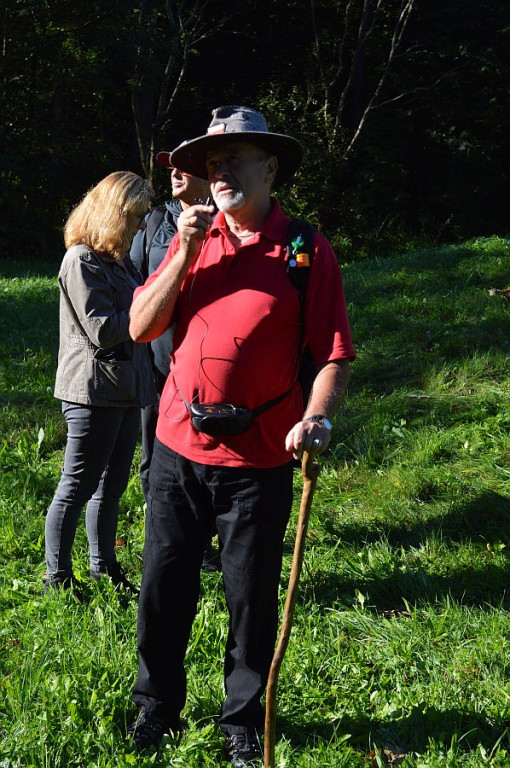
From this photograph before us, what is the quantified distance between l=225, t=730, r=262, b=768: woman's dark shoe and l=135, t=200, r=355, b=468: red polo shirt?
3.19ft

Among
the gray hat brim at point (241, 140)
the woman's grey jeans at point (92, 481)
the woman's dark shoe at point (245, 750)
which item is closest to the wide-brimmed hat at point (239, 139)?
the gray hat brim at point (241, 140)

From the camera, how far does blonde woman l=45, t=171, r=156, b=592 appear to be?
3814 millimetres

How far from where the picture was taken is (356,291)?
33.1 ft

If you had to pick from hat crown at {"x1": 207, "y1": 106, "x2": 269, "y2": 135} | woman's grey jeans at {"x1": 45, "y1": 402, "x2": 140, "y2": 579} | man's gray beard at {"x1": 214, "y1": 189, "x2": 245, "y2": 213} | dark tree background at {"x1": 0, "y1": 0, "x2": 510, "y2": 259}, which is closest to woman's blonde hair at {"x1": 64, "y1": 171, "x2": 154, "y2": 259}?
woman's grey jeans at {"x1": 45, "y1": 402, "x2": 140, "y2": 579}

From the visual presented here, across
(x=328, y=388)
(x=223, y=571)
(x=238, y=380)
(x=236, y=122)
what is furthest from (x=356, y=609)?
(x=236, y=122)

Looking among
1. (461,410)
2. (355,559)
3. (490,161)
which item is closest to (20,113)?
(490,161)

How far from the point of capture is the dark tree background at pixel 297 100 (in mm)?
18031

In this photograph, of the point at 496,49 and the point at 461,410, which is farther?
the point at 496,49

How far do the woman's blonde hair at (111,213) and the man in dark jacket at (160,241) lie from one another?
164 mm

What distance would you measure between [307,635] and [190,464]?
1214 mm

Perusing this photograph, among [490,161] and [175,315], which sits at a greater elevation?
[175,315]

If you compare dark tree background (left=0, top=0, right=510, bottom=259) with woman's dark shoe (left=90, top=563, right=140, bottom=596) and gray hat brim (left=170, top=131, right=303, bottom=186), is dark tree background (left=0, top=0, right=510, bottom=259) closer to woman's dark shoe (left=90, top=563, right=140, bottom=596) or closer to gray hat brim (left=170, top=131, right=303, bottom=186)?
woman's dark shoe (left=90, top=563, right=140, bottom=596)

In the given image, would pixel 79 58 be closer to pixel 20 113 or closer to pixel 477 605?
pixel 20 113

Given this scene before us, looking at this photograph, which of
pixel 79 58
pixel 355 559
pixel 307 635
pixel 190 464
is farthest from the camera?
pixel 79 58
